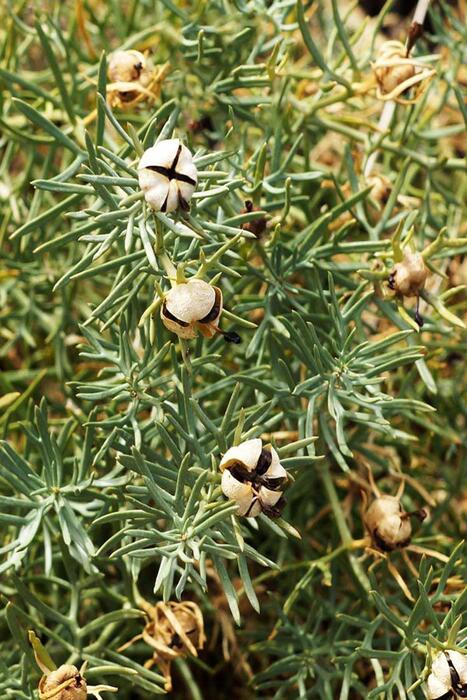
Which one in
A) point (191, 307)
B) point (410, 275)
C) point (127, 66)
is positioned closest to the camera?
point (191, 307)

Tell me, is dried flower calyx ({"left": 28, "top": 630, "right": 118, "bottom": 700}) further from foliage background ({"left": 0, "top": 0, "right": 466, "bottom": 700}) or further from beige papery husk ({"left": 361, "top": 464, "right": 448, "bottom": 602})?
beige papery husk ({"left": 361, "top": 464, "right": 448, "bottom": 602})

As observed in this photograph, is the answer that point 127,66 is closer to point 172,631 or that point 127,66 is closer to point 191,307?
point 191,307

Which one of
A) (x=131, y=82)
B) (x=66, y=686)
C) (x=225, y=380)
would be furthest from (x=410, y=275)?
(x=66, y=686)

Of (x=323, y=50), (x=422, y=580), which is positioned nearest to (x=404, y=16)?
(x=323, y=50)

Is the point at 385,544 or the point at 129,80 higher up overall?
the point at 129,80

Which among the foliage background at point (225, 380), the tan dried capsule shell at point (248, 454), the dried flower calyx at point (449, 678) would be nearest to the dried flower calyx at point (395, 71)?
the foliage background at point (225, 380)

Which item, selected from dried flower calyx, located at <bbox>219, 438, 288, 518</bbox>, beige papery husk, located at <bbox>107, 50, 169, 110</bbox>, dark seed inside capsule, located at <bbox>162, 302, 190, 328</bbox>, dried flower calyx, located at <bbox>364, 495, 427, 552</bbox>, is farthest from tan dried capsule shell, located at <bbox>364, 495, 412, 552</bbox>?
beige papery husk, located at <bbox>107, 50, 169, 110</bbox>

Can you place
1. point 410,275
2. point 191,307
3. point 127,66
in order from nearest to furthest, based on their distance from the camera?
1. point 191,307
2. point 410,275
3. point 127,66
